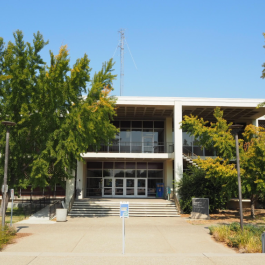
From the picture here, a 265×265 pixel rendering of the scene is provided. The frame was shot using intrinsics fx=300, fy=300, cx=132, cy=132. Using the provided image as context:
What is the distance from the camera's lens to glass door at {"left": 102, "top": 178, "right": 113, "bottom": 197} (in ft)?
98.3

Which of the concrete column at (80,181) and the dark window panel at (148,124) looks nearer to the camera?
the concrete column at (80,181)

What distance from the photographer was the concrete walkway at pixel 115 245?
8719 millimetres

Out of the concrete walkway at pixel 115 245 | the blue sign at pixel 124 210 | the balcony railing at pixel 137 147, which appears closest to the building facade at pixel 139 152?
the balcony railing at pixel 137 147

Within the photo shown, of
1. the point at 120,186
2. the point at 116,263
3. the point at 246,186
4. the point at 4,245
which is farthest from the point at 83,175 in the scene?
the point at 116,263

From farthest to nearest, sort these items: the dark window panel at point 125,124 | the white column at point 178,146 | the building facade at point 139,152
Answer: the dark window panel at point 125,124 → the building facade at point 139,152 → the white column at point 178,146

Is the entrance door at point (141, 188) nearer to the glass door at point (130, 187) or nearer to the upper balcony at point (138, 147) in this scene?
the glass door at point (130, 187)

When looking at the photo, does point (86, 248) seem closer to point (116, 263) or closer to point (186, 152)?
point (116, 263)

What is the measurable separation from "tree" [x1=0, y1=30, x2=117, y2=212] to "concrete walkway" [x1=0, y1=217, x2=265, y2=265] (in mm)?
4331

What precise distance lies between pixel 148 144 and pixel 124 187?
4.95 meters

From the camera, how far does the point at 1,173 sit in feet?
60.0

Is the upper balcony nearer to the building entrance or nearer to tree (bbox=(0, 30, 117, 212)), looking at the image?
the building entrance

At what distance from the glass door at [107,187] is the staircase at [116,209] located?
5.77 metres

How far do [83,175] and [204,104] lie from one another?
505 inches

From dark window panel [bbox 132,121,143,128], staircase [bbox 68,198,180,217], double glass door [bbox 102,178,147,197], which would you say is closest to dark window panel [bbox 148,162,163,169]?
double glass door [bbox 102,178,147,197]
